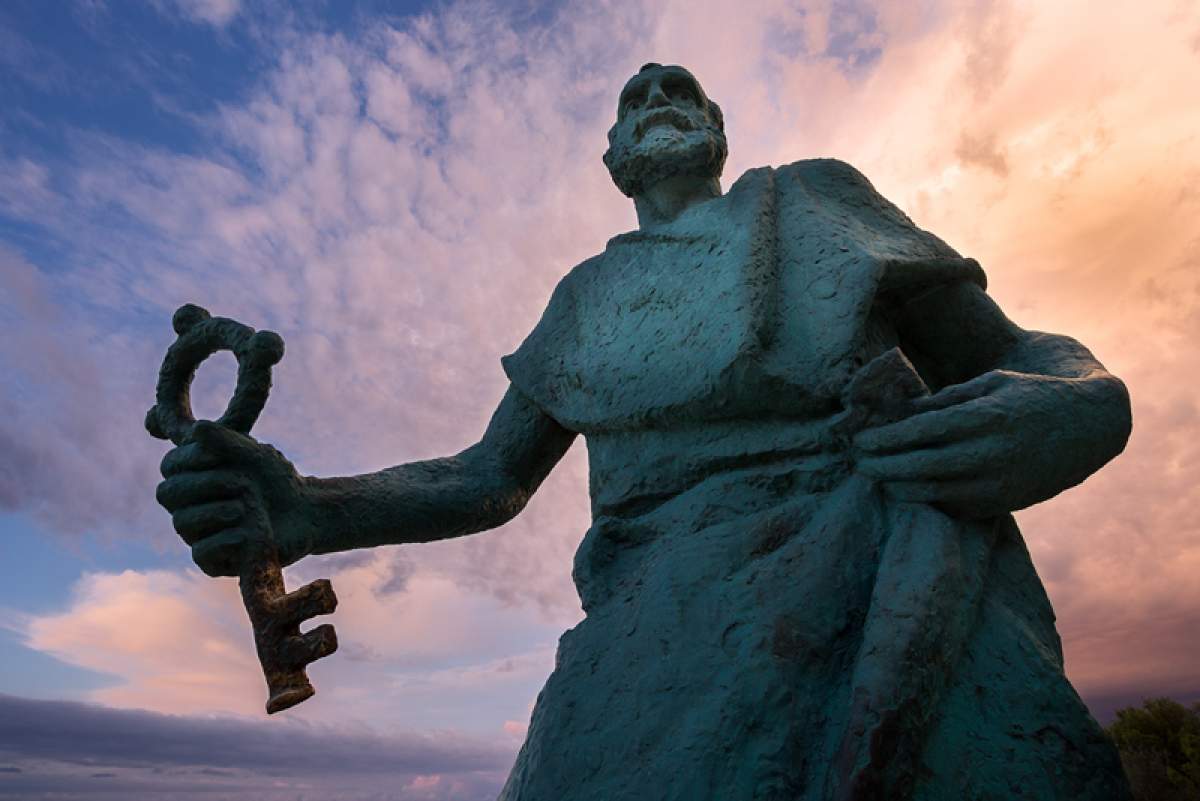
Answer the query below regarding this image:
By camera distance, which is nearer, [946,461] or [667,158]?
[946,461]

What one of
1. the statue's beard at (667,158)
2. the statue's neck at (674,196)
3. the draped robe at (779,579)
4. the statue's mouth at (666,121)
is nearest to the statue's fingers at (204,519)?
the draped robe at (779,579)

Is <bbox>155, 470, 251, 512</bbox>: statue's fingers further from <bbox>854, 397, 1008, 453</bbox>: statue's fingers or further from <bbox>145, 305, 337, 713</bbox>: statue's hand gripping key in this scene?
<bbox>854, 397, 1008, 453</bbox>: statue's fingers

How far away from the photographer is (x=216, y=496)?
109 inches

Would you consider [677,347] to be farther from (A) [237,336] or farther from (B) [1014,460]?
(A) [237,336]

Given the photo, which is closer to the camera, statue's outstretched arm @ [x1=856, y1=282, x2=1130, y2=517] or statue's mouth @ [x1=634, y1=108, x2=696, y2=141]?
statue's outstretched arm @ [x1=856, y1=282, x2=1130, y2=517]

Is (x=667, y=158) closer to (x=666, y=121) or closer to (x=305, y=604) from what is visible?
(x=666, y=121)

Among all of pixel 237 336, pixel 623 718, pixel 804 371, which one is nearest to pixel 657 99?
pixel 804 371

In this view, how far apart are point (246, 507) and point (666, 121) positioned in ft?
7.21

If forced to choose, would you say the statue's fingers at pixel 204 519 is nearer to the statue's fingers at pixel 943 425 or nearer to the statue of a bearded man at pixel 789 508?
the statue of a bearded man at pixel 789 508

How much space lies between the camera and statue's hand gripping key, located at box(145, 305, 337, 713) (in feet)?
8.38

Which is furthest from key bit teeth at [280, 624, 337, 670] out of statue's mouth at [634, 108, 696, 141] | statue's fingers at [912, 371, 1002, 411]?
statue's mouth at [634, 108, 696, 141]

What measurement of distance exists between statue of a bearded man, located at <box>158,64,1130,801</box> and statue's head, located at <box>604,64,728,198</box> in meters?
0.45

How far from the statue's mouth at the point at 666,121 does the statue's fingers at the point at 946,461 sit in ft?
6.32

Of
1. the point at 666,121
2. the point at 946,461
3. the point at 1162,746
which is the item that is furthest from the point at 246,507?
the point at 1162,746
